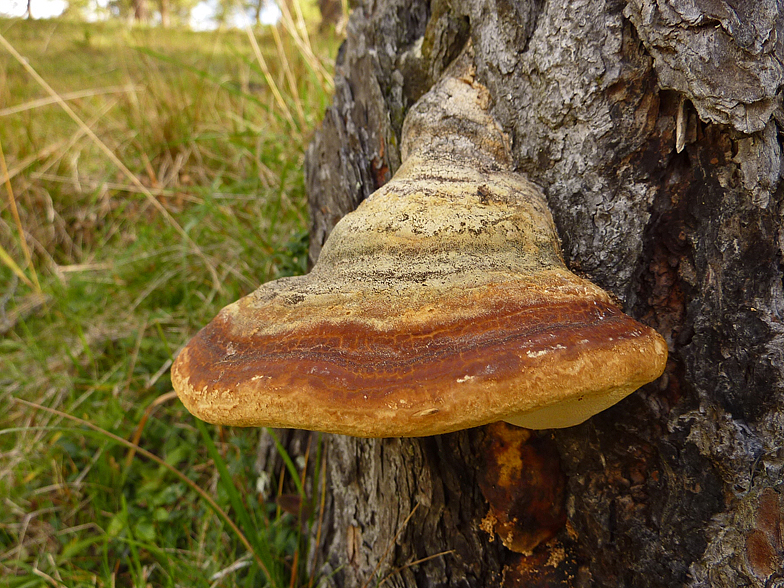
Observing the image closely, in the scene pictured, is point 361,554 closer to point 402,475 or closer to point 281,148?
point 402,475

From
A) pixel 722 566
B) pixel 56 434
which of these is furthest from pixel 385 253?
pixel 56 434

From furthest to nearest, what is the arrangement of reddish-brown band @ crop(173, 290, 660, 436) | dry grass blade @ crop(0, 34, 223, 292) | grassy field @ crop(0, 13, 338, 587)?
dry grass blade @ crop(0, 34, 223, 292)
grassy field @ crop(0, 13, 338, 587)
reddish-brown band @ crop(173, 290, 660, 436)

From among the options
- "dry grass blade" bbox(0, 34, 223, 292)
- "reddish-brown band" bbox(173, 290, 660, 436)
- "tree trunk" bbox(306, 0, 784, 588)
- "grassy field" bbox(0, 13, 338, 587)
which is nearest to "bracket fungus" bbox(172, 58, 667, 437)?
"reddish-brown band" bbox(173, 290, 660, 436)

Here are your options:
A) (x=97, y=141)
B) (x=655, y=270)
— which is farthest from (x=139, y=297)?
(x=655, y=270)

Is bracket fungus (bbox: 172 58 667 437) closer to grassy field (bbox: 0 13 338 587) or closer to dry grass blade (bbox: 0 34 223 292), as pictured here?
grassy field (bbox: 0 13 338 587)

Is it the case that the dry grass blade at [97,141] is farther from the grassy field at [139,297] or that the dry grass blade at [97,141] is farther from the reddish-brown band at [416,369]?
the reddish-brown band at [416,369]

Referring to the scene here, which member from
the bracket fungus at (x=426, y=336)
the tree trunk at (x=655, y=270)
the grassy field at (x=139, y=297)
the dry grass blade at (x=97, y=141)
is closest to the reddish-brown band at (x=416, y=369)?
the bracket fungus at (x=426, y=336)
